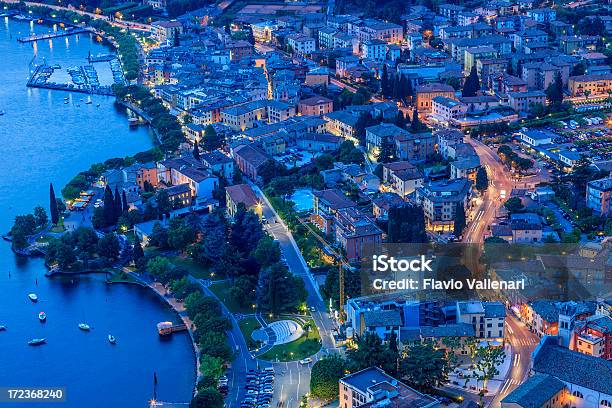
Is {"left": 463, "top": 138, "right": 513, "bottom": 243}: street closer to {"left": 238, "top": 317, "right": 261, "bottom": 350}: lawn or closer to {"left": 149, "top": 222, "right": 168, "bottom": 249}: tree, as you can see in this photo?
{"left": 238, "top": 317, "right": 261, "bottom": 350}: lawn

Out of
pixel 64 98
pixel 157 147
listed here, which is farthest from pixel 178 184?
pixel 64 98

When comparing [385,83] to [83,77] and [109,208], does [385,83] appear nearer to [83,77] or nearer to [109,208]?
[109,208]

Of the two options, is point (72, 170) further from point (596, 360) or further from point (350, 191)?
point (596, 360)

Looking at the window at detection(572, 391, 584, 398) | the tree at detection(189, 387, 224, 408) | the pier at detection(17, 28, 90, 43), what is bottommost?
the tree at detection(189, 387, 224, 408)

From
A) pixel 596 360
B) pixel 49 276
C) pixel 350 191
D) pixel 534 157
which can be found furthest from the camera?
pixel 534 157

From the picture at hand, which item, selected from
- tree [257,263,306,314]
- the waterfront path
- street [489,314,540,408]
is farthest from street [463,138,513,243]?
the waterfront path

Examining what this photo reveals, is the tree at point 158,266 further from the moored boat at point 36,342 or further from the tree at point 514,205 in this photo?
the tree at point 514,205

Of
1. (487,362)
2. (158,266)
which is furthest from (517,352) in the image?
(158,266)
